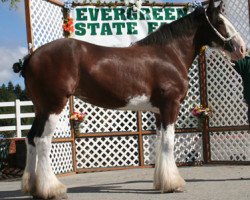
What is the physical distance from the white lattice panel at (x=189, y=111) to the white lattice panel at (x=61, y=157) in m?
1.63

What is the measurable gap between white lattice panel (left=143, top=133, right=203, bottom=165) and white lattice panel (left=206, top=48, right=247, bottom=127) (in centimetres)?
46

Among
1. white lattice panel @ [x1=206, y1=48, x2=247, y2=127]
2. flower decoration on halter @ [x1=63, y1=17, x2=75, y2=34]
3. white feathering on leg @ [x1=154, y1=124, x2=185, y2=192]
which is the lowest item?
white feathering on leg @ [x1=154, y1=124, x2=185, y2=192]

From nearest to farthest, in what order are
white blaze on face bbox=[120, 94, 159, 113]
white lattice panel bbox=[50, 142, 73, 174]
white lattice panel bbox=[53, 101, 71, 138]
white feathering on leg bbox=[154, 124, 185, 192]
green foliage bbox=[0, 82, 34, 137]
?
white feathering on leg bbox=[154, 124, 185, 192] < white blaze on face bbox=[120, 94, 159, 113] < white lattice panel bbox=[50, 142, 73, 174] < white lattice panel bbox=[53, 101, 71, 138] < green foliage bbox=[0, 82, 34, 137]

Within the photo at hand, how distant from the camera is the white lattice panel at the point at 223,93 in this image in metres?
9.30

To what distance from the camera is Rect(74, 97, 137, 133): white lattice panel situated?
362 inches

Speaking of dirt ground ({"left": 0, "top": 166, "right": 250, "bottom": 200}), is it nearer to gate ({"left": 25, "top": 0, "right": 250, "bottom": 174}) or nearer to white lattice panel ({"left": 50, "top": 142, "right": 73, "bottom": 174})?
white lattice panel ({"left": 50, "top": 142, "right": 73, "bottom": 174})

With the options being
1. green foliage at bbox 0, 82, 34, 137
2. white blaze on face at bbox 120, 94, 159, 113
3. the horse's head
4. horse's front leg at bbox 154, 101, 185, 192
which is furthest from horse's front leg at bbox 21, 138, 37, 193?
green foliage at bbox 0, 82, 34, 137

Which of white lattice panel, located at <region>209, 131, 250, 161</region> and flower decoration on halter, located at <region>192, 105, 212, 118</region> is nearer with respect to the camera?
white lattice panel, located at <region>209, 131, 250, 161</region>

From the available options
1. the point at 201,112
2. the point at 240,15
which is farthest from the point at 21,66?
the point at 240,15

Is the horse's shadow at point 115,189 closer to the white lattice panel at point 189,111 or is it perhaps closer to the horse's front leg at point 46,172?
the horse's front leg at point 46,172

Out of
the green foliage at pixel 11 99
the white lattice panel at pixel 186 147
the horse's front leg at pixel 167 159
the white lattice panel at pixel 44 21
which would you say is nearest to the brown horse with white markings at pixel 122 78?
the horse's front leg at pixel 167 159

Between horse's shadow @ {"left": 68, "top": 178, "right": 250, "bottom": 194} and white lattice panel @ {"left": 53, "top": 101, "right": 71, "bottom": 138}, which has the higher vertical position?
white lattice panel @ {"left": 53, "top": 101, "right": 71, "bottom": 138}

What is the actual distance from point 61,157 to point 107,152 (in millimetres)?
1124

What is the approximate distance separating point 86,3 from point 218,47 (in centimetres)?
359
